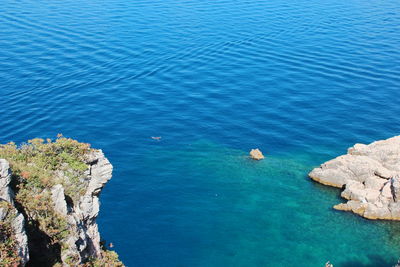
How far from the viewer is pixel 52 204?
3200cm

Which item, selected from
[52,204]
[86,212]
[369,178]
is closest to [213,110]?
[369,178]

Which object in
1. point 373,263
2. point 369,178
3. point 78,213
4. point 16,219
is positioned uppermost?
point 16,219

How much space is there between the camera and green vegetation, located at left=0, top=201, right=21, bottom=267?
82.2 ft

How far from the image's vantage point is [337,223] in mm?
61125

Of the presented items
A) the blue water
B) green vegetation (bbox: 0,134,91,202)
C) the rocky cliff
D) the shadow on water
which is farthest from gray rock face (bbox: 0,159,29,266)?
the shadow on water

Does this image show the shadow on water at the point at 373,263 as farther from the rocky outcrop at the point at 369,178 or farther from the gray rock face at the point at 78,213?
the gray rock face at the point at 78,213

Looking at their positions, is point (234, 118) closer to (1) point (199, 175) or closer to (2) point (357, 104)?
(1) point (199, 175)

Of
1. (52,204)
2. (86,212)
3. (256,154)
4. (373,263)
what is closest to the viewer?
(52,204)

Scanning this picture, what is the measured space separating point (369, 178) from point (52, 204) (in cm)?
4797

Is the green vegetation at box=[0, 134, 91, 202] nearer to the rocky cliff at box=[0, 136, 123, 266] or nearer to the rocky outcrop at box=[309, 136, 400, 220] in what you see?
the rocky cliff at box=[0, 136, 123, 266]

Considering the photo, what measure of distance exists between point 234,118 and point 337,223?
106 feet

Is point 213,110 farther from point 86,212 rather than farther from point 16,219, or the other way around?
point 16,219

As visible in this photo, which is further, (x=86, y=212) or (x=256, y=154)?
(x=256, y=154)

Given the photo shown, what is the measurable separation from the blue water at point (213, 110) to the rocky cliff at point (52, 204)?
2006 cm
